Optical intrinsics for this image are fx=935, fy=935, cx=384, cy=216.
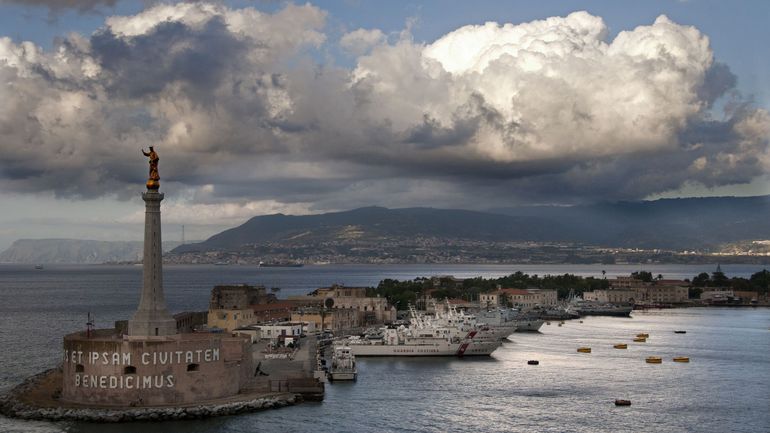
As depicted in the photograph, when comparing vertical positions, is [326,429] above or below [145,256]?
below

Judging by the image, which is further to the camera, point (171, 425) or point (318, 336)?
point (318, 336)

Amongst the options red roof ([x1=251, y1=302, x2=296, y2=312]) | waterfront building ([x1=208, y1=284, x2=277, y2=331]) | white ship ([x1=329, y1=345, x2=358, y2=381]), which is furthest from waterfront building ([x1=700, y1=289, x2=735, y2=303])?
white ship ([x1=329, y1=345, x2=358, y2=381])

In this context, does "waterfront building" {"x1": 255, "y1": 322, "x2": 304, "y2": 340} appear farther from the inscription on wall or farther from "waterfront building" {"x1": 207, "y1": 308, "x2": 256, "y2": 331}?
the inscription on wall

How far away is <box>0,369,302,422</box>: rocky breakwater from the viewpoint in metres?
48.3

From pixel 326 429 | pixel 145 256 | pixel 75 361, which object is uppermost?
pixel 145 256

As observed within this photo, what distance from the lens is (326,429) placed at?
48.6m

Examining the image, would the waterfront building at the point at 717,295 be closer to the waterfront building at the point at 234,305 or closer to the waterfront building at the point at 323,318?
the waterfront building at the point at 234,305

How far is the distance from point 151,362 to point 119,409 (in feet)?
9.44

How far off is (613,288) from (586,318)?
48822 millimetres

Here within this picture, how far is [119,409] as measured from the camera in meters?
48.9

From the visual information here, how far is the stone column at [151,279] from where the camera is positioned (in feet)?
174

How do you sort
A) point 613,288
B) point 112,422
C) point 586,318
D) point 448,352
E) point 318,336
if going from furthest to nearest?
point 613,288 → point 586,318 → point 318,336 → point 448,352 → point 112,422

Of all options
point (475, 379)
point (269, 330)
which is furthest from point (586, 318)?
point (475, 379)

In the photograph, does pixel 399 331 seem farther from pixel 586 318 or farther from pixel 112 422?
pixel 586 318
